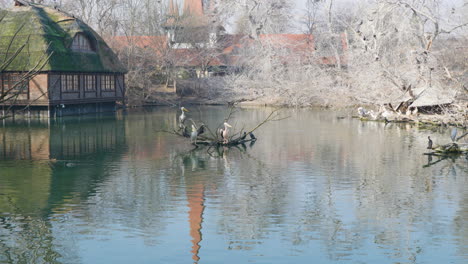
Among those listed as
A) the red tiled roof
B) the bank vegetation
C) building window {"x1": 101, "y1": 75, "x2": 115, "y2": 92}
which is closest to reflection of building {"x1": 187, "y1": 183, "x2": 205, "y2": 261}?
the bank vegetation

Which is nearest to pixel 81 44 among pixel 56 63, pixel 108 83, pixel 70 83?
pixel 70 83

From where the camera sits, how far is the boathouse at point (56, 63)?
139ft

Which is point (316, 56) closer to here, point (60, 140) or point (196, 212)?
point (60, 140)

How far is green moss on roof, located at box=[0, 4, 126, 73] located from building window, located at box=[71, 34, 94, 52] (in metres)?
0.34

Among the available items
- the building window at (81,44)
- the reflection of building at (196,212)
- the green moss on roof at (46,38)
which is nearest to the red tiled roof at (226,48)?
the building window at (81,44)

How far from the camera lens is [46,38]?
43062 millimetres

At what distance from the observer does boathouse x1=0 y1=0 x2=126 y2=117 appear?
139 feet

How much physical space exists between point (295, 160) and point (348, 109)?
28374 mm

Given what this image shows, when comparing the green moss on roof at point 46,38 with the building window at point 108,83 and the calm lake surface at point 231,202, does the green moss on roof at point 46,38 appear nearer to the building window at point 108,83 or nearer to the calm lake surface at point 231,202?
the building window at point 108,83

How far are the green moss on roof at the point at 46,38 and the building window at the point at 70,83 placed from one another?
0.80 m

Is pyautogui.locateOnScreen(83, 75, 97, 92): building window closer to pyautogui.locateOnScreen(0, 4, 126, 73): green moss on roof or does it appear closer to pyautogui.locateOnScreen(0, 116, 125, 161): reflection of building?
pyautogui.locateOnScreen(0, 4, 126, 73): green moss on roof

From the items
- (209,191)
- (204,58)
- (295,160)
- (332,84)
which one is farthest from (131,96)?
(209,191)

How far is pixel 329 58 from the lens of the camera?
203 feet

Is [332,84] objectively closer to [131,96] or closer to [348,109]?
[348,109]
